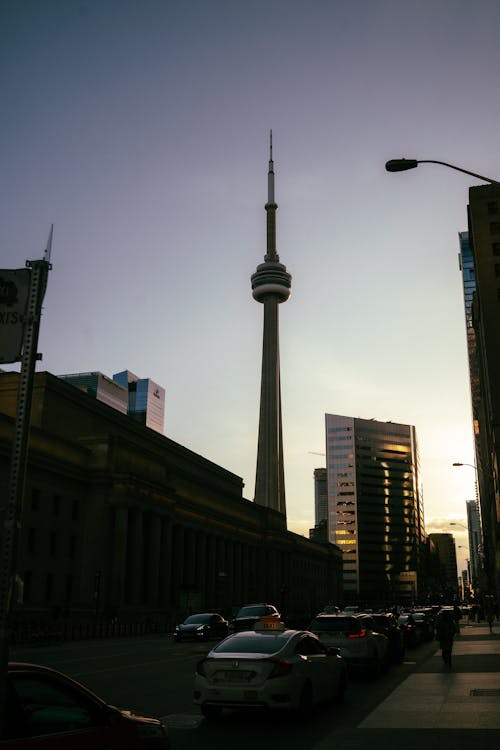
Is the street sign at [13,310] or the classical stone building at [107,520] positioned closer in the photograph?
the street sign at [13,310]

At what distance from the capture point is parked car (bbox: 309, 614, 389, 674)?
19.9 m

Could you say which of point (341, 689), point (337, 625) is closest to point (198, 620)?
point (337, 625)

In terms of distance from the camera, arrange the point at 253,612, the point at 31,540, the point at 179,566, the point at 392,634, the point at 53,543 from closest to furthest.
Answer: the point at 392,634 → the point at 253,612 → the point at 31,540 → the point at 53,543 → the point at 179,566

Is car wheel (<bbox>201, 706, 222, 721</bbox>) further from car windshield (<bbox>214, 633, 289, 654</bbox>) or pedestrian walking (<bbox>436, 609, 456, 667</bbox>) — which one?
pedestrian walking (<bbox>436, 609, 456, 667</bbox>)

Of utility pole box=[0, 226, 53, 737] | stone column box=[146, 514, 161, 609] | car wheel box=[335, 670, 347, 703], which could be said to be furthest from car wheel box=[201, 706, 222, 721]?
stone column box=[146, 514, 161, 609]

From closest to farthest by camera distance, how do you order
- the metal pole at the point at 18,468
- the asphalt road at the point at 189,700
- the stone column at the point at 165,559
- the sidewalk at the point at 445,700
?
the metal pole at the point at 18,468 < the asphalt road at the point at 189,700 < the sidewalk at the point at 445,700 < the stone column at the point at 165,559

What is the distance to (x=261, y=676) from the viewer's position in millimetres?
12453

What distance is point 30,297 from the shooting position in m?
5.26

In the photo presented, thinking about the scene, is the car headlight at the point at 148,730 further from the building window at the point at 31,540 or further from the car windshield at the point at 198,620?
the building window at the point at 31,540

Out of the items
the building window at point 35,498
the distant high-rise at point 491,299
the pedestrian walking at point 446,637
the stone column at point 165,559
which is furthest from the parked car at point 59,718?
the stone column at point 165,559

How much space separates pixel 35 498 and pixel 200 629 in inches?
1042

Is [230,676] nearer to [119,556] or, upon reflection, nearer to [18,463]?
[18,463]

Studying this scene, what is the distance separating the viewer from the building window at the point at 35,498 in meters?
59.8

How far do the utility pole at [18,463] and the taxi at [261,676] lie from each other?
27.8 ft
